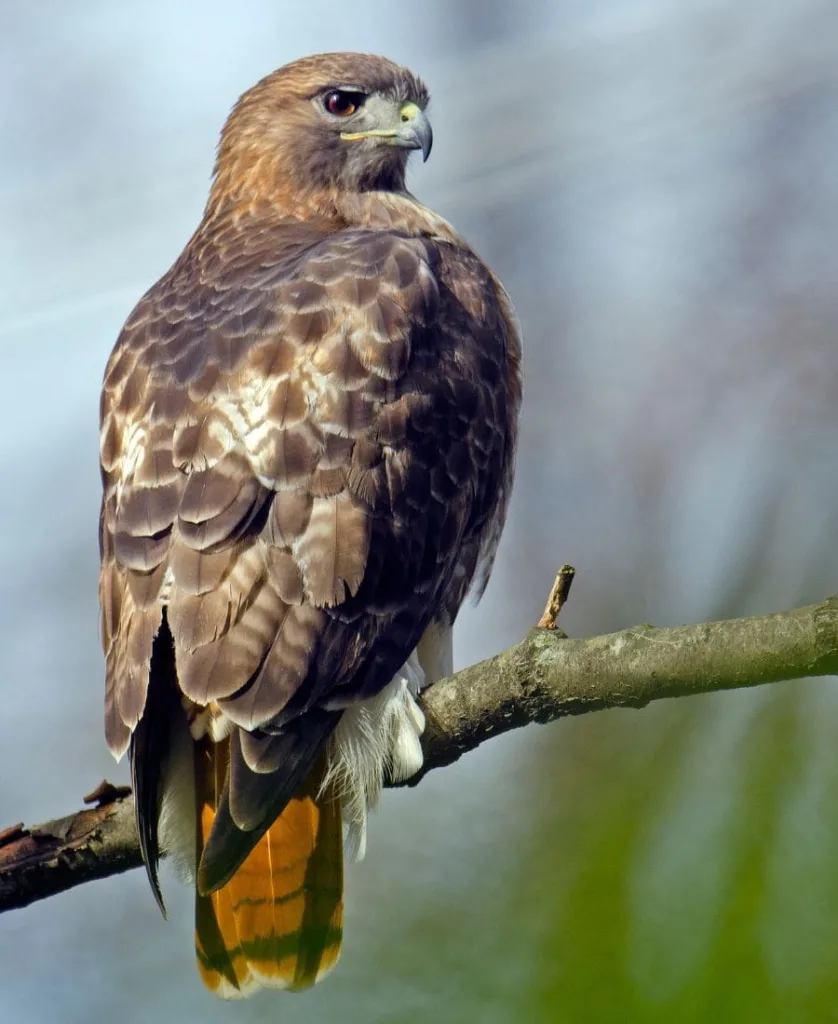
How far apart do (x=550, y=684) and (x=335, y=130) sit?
2.86 m

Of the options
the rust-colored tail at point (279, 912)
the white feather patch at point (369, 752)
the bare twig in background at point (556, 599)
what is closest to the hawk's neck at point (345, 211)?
the white feather patch at point (369, 752)

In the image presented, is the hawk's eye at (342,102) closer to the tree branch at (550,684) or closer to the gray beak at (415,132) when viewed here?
the gray beak at (415,132)

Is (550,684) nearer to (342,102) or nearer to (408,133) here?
(408,133)

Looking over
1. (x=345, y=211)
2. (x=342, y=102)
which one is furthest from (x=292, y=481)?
(x=342, y=102)

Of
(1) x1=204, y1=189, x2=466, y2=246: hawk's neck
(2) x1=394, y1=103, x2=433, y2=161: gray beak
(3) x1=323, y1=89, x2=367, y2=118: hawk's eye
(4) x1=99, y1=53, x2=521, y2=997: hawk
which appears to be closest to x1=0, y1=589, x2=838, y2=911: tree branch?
(4) x1=99, y1=53, x2=521, y2=997: hawk

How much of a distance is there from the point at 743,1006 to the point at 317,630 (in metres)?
2.46

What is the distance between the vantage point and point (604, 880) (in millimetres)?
971

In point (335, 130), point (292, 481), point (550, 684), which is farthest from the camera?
point (335, 130)

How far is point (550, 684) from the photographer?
107 inches

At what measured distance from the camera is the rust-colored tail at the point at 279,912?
3.17 meters

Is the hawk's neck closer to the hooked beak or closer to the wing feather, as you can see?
the hooked beak

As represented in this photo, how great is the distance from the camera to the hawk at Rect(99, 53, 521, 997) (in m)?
3.16

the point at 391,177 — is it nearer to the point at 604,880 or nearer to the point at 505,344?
the point at 505,344

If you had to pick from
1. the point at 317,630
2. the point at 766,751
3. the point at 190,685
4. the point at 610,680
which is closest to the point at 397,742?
the point at 317,630
